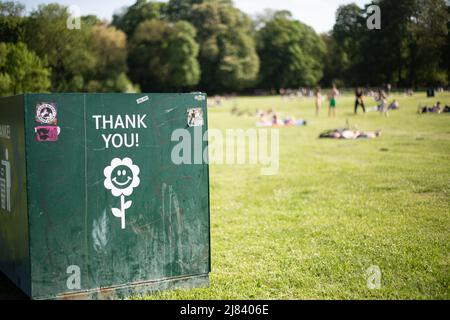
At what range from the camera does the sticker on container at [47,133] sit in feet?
14.2

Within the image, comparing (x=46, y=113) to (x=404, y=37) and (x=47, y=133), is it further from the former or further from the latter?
(x=404, y=37)

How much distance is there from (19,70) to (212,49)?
2581 inches

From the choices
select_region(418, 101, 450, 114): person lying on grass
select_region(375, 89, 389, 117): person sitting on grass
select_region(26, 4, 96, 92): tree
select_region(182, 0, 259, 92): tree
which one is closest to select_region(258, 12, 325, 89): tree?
select_region(182, 0, 259, 92): tree

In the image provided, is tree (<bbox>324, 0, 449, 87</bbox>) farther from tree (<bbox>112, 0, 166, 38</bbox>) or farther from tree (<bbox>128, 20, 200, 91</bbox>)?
tree (<bbox>128, 20, 200, 91</bbox>)

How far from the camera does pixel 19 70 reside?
18.5 metres

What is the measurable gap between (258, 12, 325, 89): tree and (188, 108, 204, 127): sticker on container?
76072 millimetres

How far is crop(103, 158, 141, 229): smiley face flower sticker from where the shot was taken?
4.62m

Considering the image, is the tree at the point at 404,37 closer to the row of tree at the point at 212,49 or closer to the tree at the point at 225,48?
the row of tree at the point at 212,49

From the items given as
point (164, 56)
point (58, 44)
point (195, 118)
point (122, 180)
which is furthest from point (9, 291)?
point (164, 56)

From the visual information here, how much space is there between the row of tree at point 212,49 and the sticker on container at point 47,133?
28.3 ft

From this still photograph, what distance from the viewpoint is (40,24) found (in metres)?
20.9

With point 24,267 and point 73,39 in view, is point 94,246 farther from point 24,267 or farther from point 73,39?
point 73,39

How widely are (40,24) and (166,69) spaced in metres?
54.9
